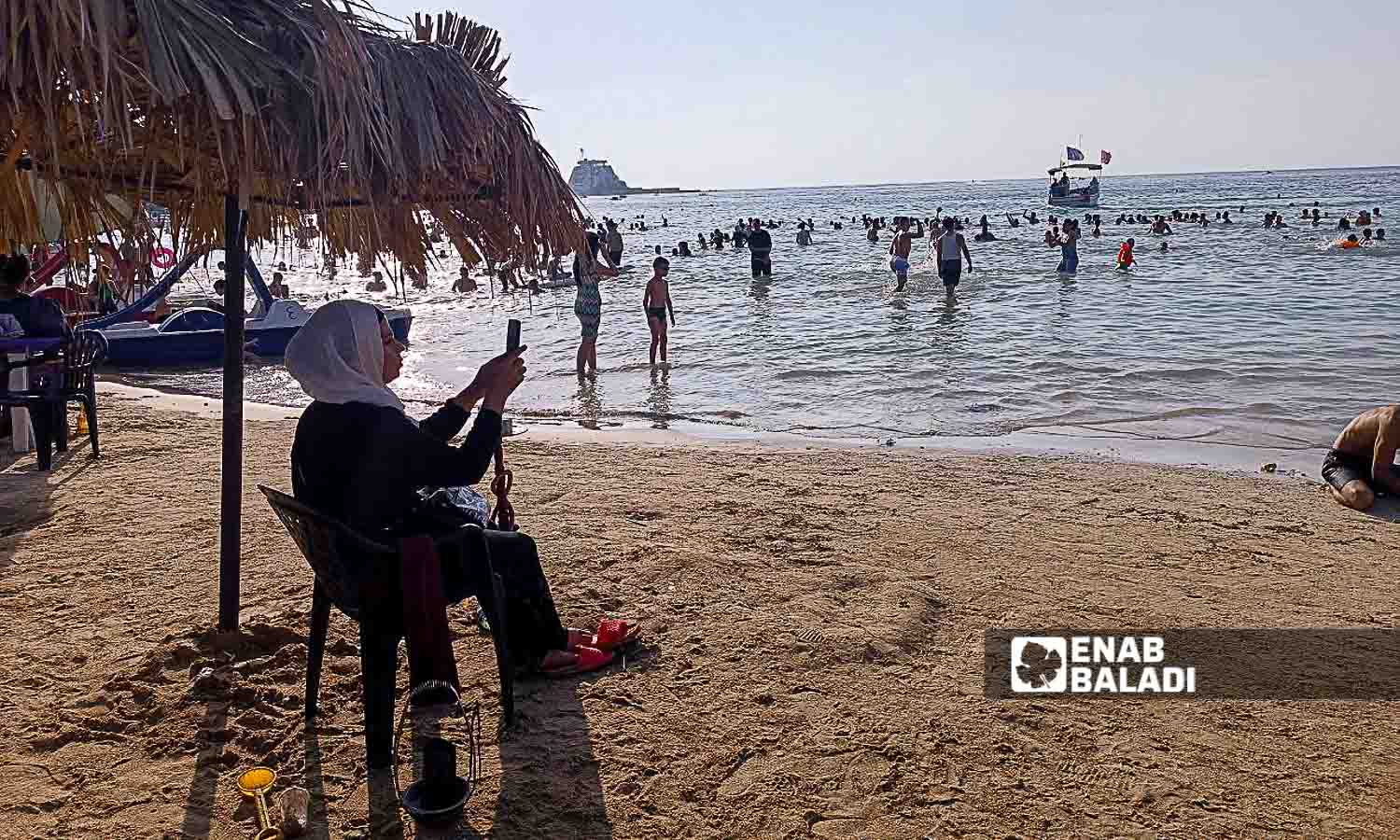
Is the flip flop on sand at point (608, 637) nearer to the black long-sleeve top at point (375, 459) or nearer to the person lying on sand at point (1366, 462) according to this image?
the black long-sleeve top at point (375, 459)

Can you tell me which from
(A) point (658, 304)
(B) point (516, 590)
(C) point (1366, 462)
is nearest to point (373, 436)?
(B) point (516, 590)

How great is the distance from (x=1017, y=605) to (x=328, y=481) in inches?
118

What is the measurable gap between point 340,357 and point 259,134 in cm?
75

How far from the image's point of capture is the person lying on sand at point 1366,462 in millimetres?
6387

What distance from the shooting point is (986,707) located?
363 centimetres

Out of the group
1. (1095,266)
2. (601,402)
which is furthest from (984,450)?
(1095,266)

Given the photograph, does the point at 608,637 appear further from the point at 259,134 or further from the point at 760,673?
the point at 259,134

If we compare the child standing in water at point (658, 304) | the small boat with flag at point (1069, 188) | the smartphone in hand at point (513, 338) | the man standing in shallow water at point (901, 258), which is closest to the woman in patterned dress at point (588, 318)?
the child standing in water at point (658, 304)

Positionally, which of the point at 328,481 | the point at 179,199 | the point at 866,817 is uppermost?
the point at 179,199

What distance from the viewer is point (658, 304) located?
45.3 feet

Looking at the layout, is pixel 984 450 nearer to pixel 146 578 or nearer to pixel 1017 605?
pixel 1017 605

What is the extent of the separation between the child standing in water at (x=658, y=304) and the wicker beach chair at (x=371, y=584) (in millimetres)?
10132

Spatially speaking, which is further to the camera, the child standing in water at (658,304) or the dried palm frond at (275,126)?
the child standing in water at (658,304)

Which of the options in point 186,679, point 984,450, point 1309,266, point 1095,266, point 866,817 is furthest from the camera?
point 1095,266
